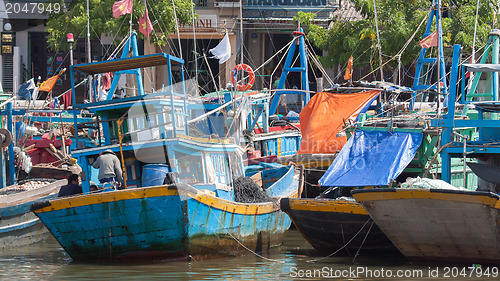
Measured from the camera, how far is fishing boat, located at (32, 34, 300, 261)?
39.8 feet

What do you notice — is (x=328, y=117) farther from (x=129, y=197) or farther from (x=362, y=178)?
(x=129, y=197)

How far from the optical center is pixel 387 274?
11734mm

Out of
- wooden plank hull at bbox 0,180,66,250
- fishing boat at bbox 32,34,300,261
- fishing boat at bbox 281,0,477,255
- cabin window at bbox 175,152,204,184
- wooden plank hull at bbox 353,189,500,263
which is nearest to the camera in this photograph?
wooden plank hull at bbox 353,189,500,263

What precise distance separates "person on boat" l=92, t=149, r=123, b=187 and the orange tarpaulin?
22.7ft

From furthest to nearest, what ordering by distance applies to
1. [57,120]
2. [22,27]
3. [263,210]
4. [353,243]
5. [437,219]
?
[22,27], [57,120], [263,210], [353,243], [437,219]

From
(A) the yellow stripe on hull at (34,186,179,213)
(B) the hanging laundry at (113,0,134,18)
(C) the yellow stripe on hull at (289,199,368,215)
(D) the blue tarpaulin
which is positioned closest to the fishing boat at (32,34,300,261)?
(A) the yellow stripe on hull at (34,186,179,213)

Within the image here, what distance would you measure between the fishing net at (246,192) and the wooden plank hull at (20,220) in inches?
158

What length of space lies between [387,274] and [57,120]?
12894 mm

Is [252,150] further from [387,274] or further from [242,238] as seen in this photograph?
[387,274]

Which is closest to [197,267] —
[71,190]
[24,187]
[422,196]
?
[71,190]

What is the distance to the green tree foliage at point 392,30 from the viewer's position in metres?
26.8

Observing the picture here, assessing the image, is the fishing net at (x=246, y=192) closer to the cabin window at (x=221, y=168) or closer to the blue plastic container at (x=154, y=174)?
the cabin window at (x=221, y=168)

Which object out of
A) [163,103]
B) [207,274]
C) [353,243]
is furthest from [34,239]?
[353,243]

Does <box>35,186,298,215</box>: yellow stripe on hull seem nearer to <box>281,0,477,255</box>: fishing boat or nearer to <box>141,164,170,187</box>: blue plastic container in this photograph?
<box>141,164,170,187</box>: blue plastic container
